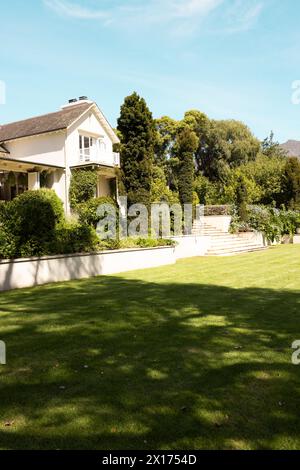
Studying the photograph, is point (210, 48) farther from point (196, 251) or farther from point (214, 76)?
point (196, 251)

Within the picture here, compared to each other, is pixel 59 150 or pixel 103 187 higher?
pixel 59 150

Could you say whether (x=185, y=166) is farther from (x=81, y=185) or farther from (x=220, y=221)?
(x=81, y=185)

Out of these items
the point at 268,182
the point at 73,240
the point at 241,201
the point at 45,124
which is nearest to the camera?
the point at 73,240

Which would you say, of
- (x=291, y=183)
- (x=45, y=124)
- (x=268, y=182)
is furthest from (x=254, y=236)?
(x=45, y=124)

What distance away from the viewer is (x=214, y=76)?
11.6 meters

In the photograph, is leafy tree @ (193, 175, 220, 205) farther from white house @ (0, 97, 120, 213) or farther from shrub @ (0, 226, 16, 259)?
shrub @ (0, 226, 16, 259)

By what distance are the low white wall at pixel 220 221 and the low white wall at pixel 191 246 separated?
500 centimetres

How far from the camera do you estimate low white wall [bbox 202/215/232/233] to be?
1083 inches

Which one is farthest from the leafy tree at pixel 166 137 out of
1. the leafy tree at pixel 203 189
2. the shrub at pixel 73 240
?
the shrub at pixel 73 240

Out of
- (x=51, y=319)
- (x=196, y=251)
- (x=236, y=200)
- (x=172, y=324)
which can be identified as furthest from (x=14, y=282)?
(x=236, y=200)

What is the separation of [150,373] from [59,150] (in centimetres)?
2748

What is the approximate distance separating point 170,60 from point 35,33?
4.14m

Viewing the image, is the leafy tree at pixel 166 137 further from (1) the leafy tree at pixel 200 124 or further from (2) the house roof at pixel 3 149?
(2) the house roof at pixel 3 149

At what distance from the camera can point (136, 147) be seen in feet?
81.8
